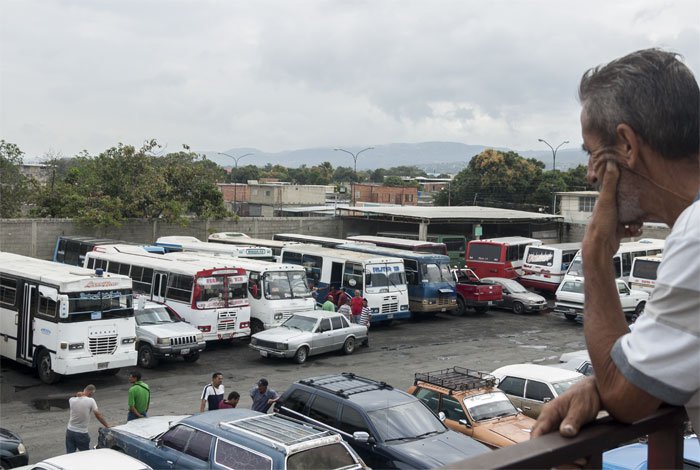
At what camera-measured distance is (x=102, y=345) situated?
17219mm

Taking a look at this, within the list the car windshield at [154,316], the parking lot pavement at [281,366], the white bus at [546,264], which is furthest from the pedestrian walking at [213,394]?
the white bus at [546,264]

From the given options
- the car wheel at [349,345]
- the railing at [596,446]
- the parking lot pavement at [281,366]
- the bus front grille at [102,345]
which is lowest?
the parking lot pavement at [281,366]

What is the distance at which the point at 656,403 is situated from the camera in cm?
169

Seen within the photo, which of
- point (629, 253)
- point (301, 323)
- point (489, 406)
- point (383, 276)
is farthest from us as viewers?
point (629, 253)

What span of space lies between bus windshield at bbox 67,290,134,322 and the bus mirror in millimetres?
76

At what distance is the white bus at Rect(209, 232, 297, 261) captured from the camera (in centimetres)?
3036

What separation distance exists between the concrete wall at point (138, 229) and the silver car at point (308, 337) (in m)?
15.8

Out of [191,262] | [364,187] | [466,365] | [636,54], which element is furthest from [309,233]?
[364,187]

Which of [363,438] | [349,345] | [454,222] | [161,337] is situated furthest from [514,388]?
[454,222]

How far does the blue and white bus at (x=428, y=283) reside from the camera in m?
27.4

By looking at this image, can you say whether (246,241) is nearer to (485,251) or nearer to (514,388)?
(485,251)

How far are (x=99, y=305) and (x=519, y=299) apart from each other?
18.3 meters

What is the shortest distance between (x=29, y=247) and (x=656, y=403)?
3363 cm

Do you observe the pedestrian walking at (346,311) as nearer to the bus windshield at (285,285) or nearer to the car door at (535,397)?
the bus windshield at (285,285)
